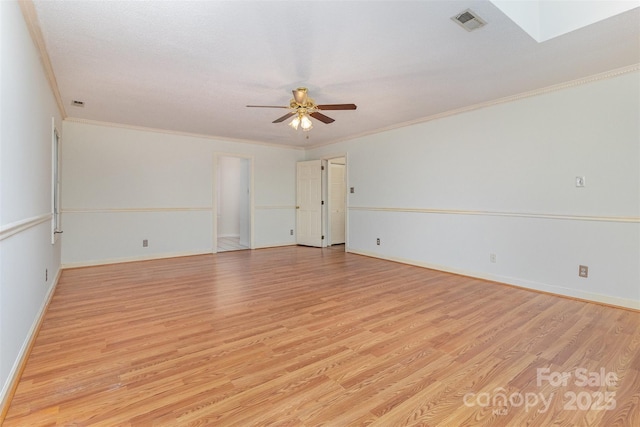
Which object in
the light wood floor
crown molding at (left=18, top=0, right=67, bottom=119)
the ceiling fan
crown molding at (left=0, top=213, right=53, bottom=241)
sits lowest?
the light wood floor

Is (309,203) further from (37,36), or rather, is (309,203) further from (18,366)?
(18,366)

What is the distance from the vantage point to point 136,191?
5.31 metres

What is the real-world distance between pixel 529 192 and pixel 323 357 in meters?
3.25

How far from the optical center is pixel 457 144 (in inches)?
175

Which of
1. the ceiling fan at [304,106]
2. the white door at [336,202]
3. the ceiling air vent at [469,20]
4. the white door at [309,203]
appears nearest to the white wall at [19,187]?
the ceiling fan at [304,106]

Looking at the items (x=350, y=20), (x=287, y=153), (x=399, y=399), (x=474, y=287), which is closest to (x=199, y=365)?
(x=399, y=399)

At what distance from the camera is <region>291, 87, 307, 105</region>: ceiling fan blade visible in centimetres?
328

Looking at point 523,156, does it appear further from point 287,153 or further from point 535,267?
point 287,153

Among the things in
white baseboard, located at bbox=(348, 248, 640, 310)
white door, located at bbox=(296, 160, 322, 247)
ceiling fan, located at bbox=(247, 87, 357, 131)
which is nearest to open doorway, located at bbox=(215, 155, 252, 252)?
white door, located at bbox=(296, 160, 322, 247)

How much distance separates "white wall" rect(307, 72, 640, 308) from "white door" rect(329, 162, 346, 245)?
1838 millimetres

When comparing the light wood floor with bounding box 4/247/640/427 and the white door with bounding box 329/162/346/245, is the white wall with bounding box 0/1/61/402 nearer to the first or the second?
the light wood floor with bounding box 4/247/640/427

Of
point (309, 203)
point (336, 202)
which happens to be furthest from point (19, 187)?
point (336, 202)

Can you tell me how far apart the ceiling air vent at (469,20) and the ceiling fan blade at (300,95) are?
62.8 inches

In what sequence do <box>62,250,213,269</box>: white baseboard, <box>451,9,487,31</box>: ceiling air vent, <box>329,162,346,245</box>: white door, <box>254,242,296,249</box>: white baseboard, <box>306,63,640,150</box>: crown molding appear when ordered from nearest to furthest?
<box>451,9,487,31</box>: ceiling air vent
<box>306,63,640,150</box>: crown molding
<box>62,250,213,269</box>: white baseboard
<box>254,242,296,249</box>: white baseboard
<box>329,162,346,245</box>: white door
